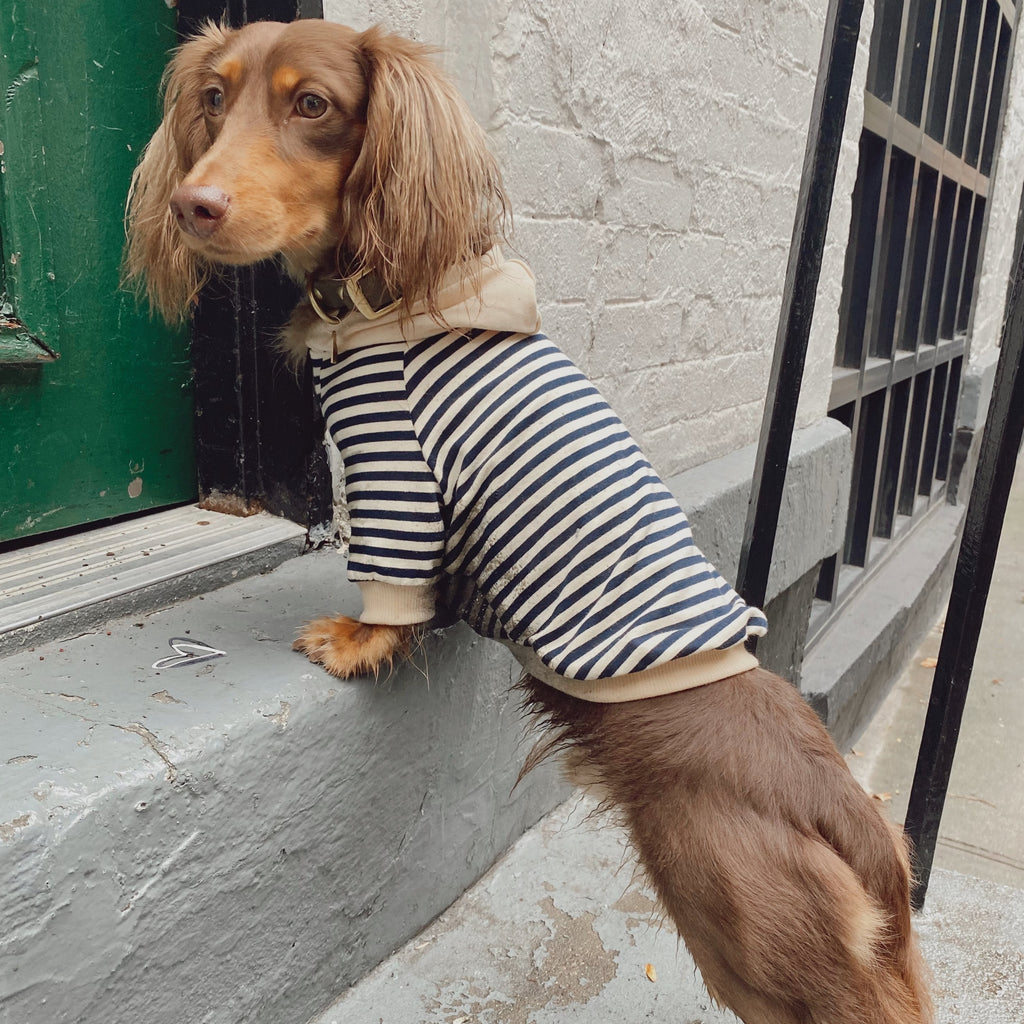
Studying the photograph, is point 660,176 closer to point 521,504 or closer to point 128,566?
point 521,504

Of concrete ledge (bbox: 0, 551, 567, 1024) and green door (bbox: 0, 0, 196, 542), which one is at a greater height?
green door (bbox: 0, 0, 196, 542)

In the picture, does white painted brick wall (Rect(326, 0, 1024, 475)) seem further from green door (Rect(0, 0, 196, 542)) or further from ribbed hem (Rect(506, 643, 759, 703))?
ribbed hem (Rect(506, 643, 759, 703))

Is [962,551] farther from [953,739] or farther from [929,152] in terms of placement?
[929,152]

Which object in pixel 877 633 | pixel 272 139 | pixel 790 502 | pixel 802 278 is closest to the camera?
pixel 272 139

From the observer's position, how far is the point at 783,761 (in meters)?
1.38

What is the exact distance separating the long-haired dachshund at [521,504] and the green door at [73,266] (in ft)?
0.91

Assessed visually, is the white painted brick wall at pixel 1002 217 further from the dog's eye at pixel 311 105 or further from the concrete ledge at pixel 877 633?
the dog's eye at pixel 311 105

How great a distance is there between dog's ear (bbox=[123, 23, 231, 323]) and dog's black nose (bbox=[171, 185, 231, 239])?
22 centimetres

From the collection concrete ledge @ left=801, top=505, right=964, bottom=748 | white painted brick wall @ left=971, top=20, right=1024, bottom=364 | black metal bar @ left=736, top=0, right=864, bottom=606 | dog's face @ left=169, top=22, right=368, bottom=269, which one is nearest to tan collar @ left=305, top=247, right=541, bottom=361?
dog's face @ left=169, top=22, right=368, bottom=269

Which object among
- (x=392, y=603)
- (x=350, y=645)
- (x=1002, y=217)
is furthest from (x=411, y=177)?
(x=1002, y=217)

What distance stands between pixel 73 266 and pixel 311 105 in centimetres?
70

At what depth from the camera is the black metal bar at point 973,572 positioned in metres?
1.58

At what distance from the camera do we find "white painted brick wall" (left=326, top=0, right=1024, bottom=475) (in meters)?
2.05

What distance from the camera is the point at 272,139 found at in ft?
4.31
